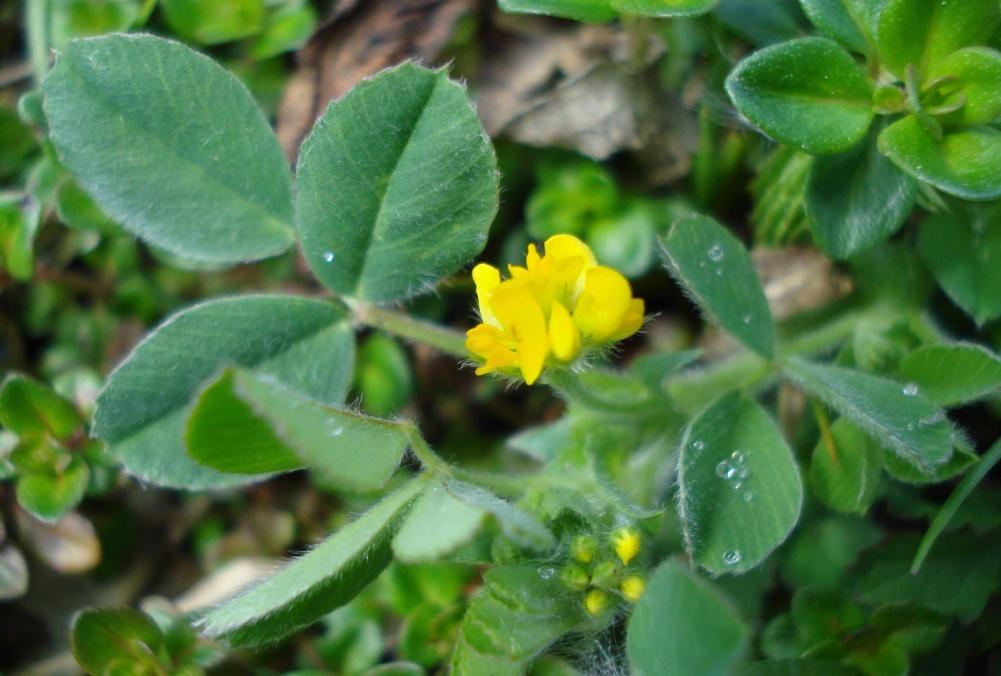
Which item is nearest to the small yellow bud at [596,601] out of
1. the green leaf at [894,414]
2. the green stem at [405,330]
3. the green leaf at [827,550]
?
the green leaf at [894,414]

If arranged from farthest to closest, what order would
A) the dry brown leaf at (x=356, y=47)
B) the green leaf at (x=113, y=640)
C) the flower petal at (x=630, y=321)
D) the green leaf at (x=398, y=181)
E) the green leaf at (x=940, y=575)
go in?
the dry brown leaf at (x=356, y=47) < the green leaf at (x=940, y=575) < the green leaf at (x=113, y=640) < the green leaf at (x=398, y=181) < the flower petal at (x=630, y=321)

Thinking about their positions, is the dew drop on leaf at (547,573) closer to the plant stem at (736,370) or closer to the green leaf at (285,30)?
the plant stem at (736,370)

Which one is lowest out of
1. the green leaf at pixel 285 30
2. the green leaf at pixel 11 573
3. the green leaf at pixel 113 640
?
the green leaf at pixel 11 573

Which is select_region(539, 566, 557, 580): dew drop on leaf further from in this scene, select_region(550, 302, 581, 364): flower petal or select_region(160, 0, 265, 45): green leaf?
select_region(160, 0, 265, 45): green leaf

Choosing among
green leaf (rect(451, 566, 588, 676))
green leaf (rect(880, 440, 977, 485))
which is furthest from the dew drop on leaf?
green leaf (rect(880, 440, 977, 485))

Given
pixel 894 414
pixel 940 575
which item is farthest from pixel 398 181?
pixel 940 575

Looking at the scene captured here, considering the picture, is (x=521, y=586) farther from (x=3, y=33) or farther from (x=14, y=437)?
(x=3, y=33)

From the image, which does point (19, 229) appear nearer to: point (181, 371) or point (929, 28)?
point (181, 371)
